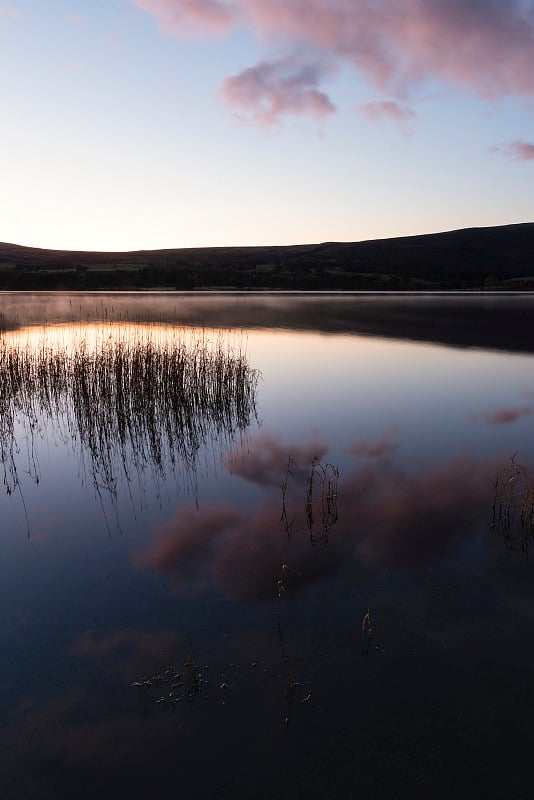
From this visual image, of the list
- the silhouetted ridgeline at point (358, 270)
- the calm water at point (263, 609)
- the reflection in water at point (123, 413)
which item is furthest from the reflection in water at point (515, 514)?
the silhouetted ridgeline at point (358, 270)

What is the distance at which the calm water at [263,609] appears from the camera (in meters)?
3.34

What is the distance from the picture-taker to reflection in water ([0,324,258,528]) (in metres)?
9.55

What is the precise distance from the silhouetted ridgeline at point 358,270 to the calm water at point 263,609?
97910 millimetres

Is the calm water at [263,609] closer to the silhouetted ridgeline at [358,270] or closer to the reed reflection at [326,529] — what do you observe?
the reed reflection at [326,529]

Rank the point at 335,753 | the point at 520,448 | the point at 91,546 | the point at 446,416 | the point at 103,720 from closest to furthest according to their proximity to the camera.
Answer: the point at 335,753, the point at 103,720, the point at 91,546, the point at 520,448, the point at 446,416

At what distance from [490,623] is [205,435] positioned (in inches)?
298

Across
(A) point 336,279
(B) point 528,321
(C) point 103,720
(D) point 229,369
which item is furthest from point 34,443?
(A) point 336,279

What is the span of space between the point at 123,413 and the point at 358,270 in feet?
374

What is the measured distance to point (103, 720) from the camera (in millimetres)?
3654

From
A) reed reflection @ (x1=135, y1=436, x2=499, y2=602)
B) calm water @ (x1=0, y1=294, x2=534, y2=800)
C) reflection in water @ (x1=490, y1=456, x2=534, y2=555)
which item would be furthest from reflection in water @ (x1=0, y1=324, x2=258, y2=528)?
reflection in water @ (x1=490, y1=456, x2=534, y2=555)

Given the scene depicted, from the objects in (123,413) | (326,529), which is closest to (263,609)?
(326,529)

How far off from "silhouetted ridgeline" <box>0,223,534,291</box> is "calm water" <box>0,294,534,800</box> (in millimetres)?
97910

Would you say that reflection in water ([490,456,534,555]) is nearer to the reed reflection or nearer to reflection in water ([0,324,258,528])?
the reed reflection

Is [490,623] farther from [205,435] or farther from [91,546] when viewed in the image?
[205,435]
